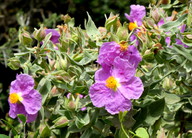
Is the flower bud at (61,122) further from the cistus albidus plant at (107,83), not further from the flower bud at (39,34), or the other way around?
the flower bud at (39,34)

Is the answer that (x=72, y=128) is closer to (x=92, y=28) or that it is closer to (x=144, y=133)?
(x=144, y=133)

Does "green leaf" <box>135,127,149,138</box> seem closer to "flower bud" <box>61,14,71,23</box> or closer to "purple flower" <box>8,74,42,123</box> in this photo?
"purple flower" <box>8,74,42,123</box>

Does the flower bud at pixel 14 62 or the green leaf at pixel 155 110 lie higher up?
the flower bud at pixel 14 62

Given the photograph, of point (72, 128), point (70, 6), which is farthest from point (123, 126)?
point (70, 6)

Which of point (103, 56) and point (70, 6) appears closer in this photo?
point (103, 56)

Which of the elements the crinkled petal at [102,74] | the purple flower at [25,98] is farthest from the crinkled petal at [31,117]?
the crinkled petal at [102,74]

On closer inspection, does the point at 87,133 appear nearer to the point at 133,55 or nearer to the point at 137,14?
the point at 133,55

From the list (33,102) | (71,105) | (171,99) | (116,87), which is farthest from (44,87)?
(171,99)
